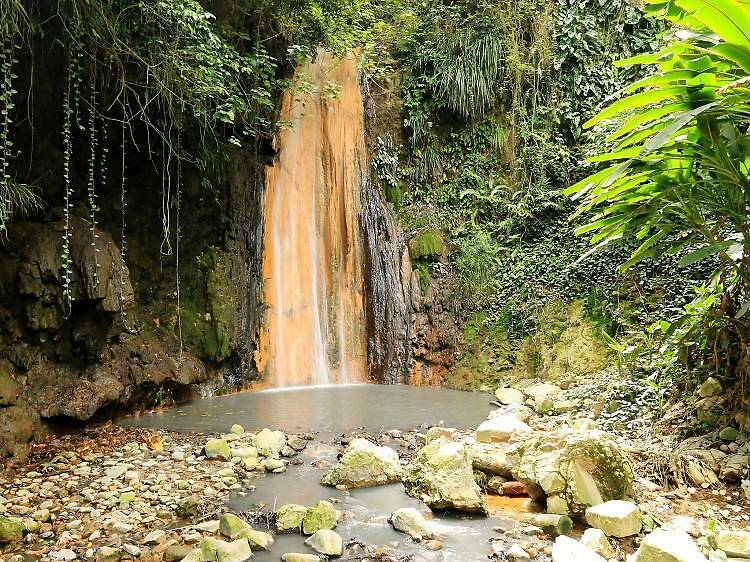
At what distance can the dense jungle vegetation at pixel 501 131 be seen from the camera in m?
3.36

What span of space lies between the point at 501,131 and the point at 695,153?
709 cm

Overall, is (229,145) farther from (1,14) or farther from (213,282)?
(1,14)

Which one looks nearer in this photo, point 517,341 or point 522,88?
point 517,341

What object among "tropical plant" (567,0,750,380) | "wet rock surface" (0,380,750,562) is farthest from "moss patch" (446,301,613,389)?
"wet rock surface" (0,380,750,562)

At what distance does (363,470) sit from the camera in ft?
13.3

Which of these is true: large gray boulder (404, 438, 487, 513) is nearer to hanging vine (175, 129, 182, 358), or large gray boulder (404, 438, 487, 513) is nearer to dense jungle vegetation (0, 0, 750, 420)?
dense jungle vegetation (0, 0, 750, 420)

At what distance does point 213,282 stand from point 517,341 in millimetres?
4939

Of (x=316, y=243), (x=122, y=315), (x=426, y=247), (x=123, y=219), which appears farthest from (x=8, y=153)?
(x=426, y=247)

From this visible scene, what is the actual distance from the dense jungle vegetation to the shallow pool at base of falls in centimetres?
206

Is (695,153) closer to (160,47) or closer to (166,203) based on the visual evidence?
(160,47)

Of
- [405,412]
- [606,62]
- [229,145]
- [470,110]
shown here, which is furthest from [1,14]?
[606,62]

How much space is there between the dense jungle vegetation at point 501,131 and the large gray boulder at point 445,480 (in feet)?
6.66

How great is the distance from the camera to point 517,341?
326 inches

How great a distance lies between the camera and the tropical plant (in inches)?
109
